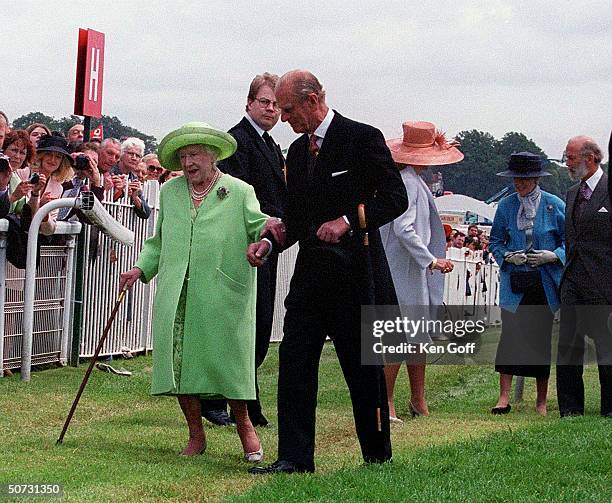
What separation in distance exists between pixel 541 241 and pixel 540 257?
212mm

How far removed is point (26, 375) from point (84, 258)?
6.55 feet

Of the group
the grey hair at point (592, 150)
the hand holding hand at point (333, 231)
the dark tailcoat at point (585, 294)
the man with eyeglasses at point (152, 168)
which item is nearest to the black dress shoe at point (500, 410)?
the dark tailcoat at point (585, 294)

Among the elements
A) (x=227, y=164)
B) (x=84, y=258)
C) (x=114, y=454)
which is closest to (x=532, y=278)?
(x=227, y=164)

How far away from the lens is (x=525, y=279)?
1244 centimetres

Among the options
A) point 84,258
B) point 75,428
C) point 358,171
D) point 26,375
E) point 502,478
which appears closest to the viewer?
point 502,478

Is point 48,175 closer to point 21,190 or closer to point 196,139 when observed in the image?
point 21,190

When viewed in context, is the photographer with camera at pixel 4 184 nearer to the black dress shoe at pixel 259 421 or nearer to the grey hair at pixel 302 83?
the black dress shoe at pixel 259 421

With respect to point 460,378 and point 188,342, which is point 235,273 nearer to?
point 188,342

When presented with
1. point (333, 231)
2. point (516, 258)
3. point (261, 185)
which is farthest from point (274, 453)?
point (516, 258)

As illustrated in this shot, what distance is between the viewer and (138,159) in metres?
15.3

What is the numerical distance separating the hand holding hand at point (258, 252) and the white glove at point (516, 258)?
15.7 ft

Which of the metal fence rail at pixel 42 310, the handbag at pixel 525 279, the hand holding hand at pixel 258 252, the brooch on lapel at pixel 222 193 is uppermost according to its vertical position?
the brooch on lapel at pixel 222 193

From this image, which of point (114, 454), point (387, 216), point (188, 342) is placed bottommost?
point (114, 454)

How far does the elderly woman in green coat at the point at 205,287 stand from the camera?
8.45 meters
